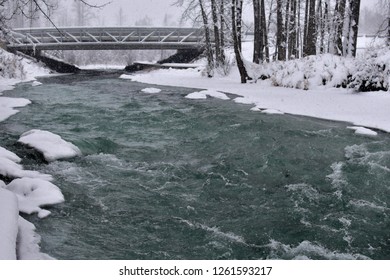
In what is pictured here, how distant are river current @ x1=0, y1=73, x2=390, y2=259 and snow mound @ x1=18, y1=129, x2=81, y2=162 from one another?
15 centimetres

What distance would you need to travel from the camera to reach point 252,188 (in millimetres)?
5422

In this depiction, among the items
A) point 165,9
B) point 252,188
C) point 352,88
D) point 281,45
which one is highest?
point 165,9

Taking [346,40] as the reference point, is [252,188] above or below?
below

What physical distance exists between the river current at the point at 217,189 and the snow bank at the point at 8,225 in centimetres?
43

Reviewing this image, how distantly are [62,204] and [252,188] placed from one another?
240 cm

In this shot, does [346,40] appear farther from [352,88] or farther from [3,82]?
[3,82]

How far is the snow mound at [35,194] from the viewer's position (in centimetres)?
460

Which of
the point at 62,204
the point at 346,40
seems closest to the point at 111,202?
the point at 62,204

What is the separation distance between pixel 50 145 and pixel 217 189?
9.93 feet

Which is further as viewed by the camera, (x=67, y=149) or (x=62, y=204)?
(x=67, y=149)

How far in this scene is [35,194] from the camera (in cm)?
495

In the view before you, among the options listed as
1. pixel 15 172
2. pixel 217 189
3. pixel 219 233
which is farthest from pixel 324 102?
pixel 15 172

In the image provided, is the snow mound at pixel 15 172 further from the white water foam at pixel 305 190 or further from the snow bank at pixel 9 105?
the snow bank at pixel 9 105

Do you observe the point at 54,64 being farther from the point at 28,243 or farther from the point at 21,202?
the point at 28,243
